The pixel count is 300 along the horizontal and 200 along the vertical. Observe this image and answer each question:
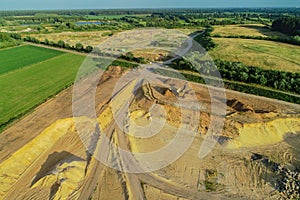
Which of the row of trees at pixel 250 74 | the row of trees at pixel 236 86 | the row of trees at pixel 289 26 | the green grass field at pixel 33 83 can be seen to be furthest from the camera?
the row of trees at pixel 289 26

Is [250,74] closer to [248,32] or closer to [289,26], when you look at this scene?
[248,32]

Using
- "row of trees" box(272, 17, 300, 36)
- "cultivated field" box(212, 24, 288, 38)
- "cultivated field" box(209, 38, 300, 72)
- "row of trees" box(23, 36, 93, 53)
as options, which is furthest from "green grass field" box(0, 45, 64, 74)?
"row of trees" box(272, 17, 300, 36)

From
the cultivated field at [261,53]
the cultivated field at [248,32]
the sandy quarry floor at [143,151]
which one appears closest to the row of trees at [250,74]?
the sandy quarry floor at [143,151]

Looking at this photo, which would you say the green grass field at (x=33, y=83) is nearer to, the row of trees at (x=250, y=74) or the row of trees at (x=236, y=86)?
the row of trees at (x=236, y=86)

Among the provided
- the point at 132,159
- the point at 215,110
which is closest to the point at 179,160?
the point at 132,159

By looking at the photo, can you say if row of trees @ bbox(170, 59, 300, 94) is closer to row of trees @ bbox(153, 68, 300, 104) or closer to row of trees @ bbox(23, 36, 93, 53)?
row of trees @ bbox(153, 68, 300, 104)

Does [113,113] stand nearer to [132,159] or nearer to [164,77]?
[132,159]
